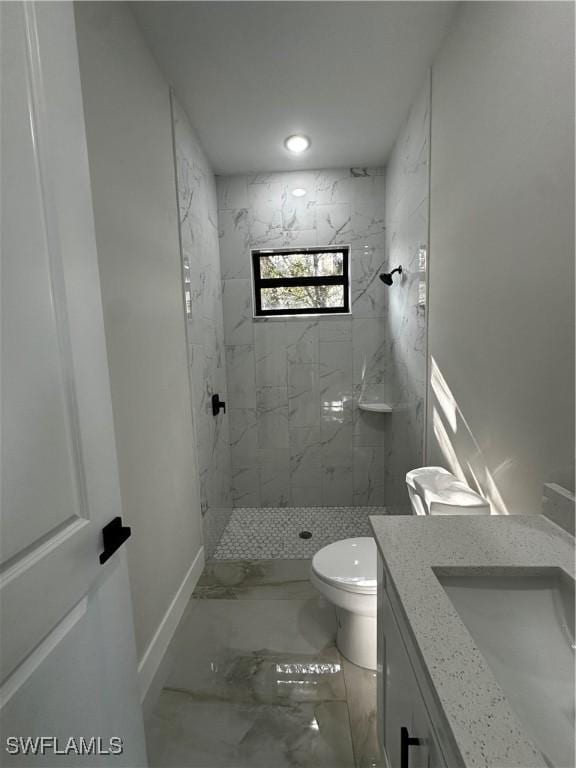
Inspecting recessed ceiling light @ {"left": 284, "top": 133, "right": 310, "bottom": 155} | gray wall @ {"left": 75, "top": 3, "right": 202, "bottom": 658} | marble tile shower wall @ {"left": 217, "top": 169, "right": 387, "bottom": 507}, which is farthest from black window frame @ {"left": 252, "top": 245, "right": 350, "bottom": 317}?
gray wall @ {"left": 75, "top": 3, "right": 202, "bottom": 658}

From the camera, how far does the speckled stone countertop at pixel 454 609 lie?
0.42m

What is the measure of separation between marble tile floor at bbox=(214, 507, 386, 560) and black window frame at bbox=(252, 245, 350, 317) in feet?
5.40

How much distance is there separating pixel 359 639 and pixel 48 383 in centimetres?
156

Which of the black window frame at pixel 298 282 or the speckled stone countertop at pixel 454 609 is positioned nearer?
the speckled stone countertop at pixel 454 609

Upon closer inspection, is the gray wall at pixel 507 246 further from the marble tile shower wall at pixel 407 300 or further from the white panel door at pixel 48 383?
the white panel door at pixel 48 383

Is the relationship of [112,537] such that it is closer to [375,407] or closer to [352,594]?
[352,594]

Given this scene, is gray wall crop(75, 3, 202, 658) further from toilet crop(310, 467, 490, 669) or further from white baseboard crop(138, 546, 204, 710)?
toilet crop(310, 467, 490, 669)

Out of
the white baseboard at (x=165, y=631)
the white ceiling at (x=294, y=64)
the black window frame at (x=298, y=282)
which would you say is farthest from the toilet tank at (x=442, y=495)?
the white ceiling at (x=294, y=64)

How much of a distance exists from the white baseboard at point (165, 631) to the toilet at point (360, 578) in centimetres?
71

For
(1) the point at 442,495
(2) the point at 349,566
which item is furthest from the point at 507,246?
(2) the point at 349,566

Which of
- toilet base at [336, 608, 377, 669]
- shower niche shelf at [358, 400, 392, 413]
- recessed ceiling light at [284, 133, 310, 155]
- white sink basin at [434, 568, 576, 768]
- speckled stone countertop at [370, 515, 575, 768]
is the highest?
recessed ceiling light at [284, 133, 310, 155]

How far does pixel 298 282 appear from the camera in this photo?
274cm

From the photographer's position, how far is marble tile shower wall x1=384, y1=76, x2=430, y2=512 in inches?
70.2

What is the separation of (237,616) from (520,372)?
5.67 feet
